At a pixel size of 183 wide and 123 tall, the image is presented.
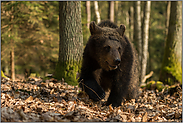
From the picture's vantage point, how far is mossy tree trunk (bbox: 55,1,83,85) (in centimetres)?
629

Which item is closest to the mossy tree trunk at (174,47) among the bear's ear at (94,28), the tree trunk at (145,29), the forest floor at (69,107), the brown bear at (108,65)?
the forest floor at (69,107)

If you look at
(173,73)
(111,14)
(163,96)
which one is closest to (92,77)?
(163,96)

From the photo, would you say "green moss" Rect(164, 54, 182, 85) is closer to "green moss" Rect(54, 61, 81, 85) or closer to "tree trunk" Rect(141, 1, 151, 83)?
"tree trunk" Rect(141, 1, 151, 83)

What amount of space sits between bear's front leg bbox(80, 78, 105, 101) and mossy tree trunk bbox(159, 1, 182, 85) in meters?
4.15

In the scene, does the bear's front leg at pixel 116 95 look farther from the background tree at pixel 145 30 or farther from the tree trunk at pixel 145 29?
the tree trunk at pixel 145 29

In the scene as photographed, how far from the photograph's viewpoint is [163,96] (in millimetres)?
6273

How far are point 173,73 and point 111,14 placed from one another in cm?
705

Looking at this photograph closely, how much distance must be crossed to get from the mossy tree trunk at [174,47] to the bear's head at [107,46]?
3.77 metres

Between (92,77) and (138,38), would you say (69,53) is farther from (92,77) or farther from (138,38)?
(138,38)

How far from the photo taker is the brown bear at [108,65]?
4680 millimetres

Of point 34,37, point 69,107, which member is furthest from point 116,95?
point 34,37

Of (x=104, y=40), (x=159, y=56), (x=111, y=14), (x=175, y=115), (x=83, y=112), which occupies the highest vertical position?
(x=111, y=14)

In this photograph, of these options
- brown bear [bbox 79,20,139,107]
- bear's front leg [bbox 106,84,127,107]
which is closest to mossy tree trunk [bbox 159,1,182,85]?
brown bear [bbox 79,20,139,107]

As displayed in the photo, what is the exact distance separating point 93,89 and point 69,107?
1.24m
